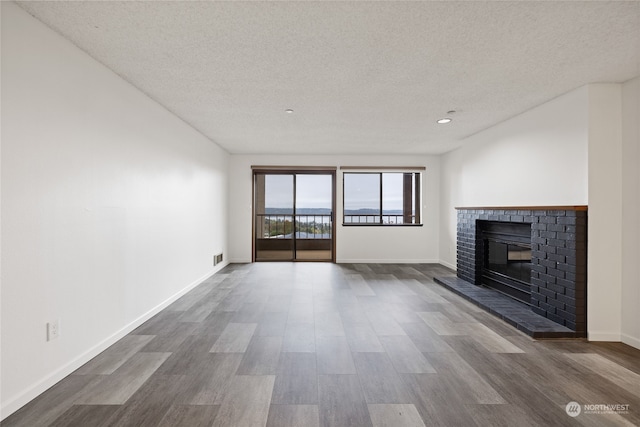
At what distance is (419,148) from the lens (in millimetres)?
5883

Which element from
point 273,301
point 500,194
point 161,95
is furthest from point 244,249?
point 500,194

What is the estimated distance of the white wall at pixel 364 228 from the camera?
21.4ft

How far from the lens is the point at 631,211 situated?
2.72m

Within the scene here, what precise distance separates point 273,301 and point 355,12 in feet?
10.3

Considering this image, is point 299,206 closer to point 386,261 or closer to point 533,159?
point 386,261

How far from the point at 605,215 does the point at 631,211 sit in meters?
0.17

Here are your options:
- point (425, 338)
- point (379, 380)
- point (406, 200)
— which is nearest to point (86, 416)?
point (379, 380)

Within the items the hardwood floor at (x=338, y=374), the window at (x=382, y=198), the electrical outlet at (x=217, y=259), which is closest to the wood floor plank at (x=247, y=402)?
→ the hardwood floor at (x=338, y=374)

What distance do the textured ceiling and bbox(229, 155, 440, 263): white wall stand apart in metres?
2.70

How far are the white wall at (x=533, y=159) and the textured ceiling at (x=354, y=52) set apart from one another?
205 mm

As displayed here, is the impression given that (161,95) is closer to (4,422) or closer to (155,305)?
(155,305)

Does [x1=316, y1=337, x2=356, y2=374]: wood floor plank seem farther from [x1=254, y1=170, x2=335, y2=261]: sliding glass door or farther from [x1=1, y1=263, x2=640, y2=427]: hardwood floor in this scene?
[x1=254, y1=170, x2=335, y2=261]: sliding glass door

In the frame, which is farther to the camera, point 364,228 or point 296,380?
point 364,228

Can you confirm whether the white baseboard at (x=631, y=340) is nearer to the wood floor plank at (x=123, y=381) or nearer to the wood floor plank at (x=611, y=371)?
the wood floor plank at (x=611, y=371)
